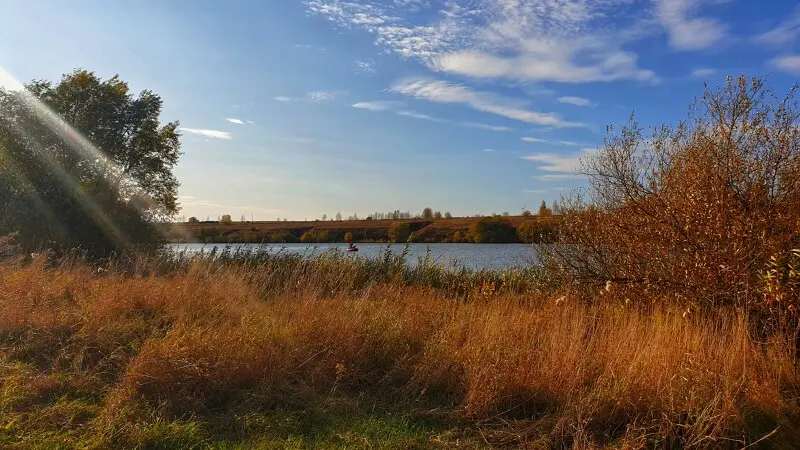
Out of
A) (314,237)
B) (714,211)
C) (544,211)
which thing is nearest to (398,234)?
(544,211)

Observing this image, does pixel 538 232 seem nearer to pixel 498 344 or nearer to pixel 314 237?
pixel 498 344

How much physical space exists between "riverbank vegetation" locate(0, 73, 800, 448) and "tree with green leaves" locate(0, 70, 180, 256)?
13328 millimetres

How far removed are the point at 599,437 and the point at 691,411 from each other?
76cm

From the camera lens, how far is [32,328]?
6727 mm

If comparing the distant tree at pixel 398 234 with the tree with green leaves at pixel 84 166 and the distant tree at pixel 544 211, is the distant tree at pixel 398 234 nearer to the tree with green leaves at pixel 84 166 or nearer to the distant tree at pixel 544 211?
the distant tree at pixel 544 211

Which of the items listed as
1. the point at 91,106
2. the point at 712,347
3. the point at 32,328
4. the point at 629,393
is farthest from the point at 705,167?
the point at 91,106

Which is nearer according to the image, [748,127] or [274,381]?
[274,381]

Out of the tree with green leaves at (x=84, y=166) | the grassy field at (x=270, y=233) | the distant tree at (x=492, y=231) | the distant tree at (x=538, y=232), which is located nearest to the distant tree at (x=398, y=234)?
the grassy field at (x=270, y=233)

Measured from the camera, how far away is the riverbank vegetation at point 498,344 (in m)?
4.42

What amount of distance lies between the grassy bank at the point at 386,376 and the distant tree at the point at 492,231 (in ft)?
61.6

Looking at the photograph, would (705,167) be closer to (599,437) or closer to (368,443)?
(599,437)

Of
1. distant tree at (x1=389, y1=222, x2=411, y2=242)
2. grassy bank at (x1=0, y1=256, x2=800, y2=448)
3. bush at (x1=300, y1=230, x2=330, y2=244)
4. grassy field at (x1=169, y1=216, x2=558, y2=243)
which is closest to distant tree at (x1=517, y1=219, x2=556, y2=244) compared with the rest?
grassy field at (x1=169, y1=216, x2=558, y2=243)

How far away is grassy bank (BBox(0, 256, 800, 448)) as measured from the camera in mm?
4336

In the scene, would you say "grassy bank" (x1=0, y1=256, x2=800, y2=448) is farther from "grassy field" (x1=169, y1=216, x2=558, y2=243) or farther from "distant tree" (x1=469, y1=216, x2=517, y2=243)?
"distant tree" (x1=469, y1=216, x2=517, y2=243)
